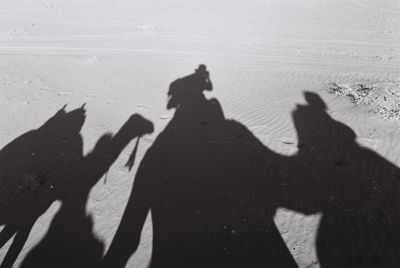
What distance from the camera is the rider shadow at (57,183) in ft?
15.4

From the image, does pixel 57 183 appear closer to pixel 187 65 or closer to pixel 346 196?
pixel 346 196

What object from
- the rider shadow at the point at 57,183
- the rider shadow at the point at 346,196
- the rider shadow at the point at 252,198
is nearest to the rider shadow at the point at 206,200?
the rider shadow at the point at 252,198

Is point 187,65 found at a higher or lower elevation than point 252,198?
higher

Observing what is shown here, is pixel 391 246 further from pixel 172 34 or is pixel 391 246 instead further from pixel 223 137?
pixel 172 34

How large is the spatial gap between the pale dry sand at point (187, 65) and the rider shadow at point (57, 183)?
191 millimetres

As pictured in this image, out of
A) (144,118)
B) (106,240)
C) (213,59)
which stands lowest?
(106,240)

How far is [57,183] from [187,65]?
19.2 ft

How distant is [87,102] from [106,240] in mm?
4717

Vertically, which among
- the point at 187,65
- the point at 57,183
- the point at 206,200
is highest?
the point at 187,65

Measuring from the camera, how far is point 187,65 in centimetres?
1039

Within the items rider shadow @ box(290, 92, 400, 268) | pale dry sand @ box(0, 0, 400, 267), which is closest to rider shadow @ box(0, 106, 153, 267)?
pale dry sand @ box(0, 0, 400, 267)

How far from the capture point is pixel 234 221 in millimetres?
4957

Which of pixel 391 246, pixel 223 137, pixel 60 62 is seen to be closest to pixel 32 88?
pixel 60 62

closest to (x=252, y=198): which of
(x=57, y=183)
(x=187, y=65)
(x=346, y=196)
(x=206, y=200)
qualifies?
(x=206, y=200)
